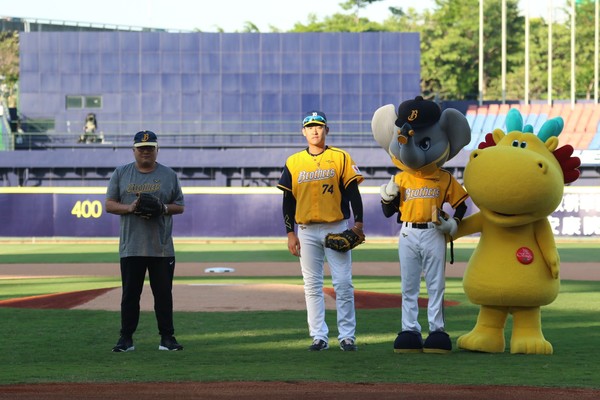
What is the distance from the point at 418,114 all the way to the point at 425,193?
653 mm

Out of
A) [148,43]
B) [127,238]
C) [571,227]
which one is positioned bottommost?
[571,227]

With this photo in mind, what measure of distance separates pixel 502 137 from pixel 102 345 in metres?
3.98

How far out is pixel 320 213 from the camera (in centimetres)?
935

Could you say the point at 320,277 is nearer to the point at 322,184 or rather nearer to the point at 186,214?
the point at 322,184

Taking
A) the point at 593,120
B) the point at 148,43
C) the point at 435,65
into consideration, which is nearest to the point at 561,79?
the point at 435,65

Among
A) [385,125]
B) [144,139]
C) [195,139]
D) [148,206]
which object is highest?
[385,125]

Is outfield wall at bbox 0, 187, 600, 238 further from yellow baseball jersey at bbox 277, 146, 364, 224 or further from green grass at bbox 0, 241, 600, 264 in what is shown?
yellow baseball jersey at bbox 277, 146, 364, 224

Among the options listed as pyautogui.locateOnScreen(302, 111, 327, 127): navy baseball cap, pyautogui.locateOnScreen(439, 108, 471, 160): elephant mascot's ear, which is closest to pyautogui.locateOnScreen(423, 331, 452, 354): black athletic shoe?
pyautogui.locateOnScreen(439, 108, 471, 160): elephant mascot's ear

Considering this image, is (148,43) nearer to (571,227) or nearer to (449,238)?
(571,227)

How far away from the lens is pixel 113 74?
5206 cm

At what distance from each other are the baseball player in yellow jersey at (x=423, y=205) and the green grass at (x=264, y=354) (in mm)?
294

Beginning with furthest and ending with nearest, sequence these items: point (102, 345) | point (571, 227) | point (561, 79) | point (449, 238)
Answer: point (561, 79)
point (571, 227)
point (102, 345)
point (449, 238)

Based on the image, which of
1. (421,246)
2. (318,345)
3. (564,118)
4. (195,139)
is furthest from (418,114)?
(564,118)

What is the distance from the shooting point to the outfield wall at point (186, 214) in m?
38.5
